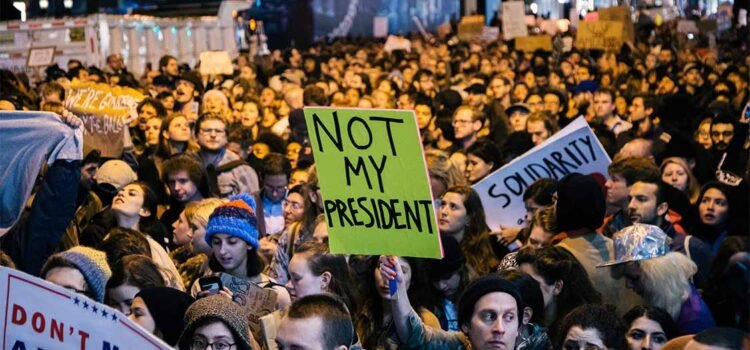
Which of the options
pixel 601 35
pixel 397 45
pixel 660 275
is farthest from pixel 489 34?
pixel 660 275

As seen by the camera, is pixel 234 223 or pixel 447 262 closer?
pixel 447 262

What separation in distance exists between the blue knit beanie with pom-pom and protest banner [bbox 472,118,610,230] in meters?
2.48

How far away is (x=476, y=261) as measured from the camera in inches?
315

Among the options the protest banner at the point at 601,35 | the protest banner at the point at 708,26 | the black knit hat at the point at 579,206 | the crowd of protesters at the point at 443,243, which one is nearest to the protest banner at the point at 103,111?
the crowd of protesters at the point at 443,243

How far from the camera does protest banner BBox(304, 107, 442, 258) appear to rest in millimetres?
5910

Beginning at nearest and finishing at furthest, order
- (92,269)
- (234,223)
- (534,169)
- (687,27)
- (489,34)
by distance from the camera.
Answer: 1. (92,269)
2. (234,223)
3. (534,169)
4. (687,27)
5. (489,34)

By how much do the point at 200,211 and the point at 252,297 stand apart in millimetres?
1414

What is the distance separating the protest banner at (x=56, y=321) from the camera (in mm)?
4930

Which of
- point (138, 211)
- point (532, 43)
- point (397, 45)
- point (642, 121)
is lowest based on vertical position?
point (397, 45)

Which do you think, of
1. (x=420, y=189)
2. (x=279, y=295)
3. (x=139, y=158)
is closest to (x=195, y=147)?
(x=139, y=158)

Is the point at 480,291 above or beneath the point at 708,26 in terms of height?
above

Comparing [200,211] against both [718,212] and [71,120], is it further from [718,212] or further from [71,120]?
[718,212]

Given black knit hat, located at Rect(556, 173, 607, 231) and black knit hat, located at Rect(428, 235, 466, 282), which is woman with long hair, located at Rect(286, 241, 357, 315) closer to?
black knit hat, located at Rect(428, 235, 466, 282)

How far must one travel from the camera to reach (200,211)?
8.00 metres
